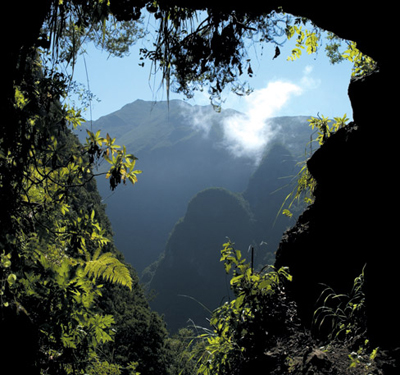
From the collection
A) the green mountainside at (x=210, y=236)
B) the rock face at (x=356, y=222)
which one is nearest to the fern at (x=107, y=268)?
the rock face at (x=356, y=222)

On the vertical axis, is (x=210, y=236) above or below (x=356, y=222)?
below

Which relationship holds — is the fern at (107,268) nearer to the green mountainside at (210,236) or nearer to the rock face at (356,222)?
the rock face at (356,222)

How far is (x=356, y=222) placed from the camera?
142 inches

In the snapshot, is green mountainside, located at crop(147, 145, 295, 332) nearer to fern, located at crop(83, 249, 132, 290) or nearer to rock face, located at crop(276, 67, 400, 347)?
rock face, located at crop(276, 67, 400, 347)

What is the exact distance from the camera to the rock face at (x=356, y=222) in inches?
91.8

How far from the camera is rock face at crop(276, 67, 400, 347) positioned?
233 cm

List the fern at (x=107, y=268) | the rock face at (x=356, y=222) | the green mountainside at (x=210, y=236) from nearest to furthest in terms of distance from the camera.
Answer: the rock face at (x=356, y=222), the fern at (x=107, y=268), the green mountainside at (x=210, y=236)

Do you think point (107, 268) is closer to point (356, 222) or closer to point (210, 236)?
point (356, 222)

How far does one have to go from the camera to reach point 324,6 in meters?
2.14

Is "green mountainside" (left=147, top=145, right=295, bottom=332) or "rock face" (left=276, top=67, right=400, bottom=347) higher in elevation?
"rock face" (left=276, top=67, right=400, bottom=347)

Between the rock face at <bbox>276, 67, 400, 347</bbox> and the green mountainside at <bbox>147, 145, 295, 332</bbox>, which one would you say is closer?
the rock face at <bbox>276, 67, 400, 347</bbox>

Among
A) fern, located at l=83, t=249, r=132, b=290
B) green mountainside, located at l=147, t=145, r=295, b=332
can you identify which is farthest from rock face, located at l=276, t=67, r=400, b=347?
green mountainside, located at l=147, t=145, r=295, b=332

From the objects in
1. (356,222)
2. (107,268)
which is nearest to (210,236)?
(356,222)

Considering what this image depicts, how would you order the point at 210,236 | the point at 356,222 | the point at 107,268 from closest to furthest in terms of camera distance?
1. the point at 107,268
2. the point at 356,222
3. the point at 210,236
